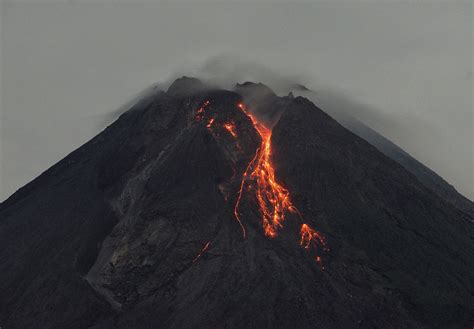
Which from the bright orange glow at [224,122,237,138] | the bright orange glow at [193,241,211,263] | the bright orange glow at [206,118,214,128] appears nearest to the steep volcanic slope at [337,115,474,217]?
the bright orange glow at [224,122,237,138]

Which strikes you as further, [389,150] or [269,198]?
[389,150]

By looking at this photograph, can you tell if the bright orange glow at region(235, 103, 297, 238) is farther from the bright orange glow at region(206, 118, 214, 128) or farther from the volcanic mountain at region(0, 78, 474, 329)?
the bright orange glow at region(206, 118, 214, 128)

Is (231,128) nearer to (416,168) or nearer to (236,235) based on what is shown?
(236,235)

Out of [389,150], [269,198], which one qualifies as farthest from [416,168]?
[269,198]

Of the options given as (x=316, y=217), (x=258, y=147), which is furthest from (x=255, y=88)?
(x=316, y=217)

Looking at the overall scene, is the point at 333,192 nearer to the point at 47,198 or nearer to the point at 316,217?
the point at 316,217

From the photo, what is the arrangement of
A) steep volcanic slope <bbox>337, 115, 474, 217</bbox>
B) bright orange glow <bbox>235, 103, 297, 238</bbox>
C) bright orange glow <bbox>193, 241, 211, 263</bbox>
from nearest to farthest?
bright orange glow <bbox>193, 241, 211, 263</bbox>
bright orange glow <bbox>235, 103, 297, 238</bbox>
steep volcanic slope <bbox>337, 115, 474, 217</bbox>
